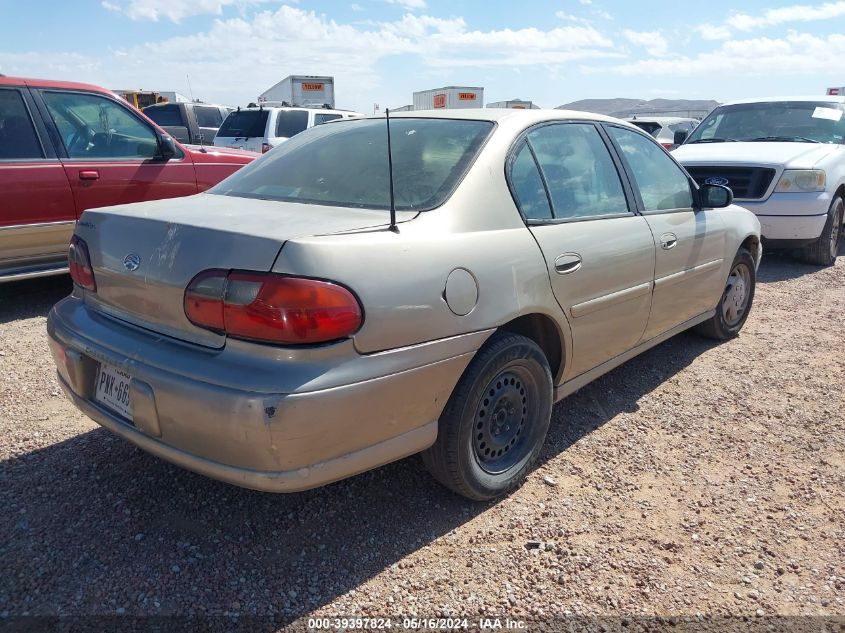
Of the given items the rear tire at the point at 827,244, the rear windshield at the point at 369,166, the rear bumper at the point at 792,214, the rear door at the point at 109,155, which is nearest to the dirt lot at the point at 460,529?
the rear windshield at the point at 369,166

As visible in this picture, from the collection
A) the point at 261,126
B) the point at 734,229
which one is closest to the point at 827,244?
the point at 734,229

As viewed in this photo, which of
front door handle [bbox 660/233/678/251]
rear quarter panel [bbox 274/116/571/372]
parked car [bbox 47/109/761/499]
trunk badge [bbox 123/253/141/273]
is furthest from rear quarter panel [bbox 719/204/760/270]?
trunk badge [bbox 123/253/141/273]

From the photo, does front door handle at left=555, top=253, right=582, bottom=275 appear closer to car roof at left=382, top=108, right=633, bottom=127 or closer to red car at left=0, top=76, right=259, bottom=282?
car roof at left=382, top=108, right=633, bottom=127

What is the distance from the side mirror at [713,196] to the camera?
13.4 ft

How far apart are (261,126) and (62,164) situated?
7.33 metres

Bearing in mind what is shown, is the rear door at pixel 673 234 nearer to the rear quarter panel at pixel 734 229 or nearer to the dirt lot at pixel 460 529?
the rear quarter panel at pixel 734 229

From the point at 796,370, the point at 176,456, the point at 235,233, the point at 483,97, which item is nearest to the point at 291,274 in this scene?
the point at 235,233

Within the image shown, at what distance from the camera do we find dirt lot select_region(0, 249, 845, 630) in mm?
2240

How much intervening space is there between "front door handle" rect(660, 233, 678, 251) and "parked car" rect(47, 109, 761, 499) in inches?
0.9

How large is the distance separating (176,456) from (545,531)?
4.69 feet

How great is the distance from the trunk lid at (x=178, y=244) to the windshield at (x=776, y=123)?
7458 millimetres

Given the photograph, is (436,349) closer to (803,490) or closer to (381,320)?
(381,320)

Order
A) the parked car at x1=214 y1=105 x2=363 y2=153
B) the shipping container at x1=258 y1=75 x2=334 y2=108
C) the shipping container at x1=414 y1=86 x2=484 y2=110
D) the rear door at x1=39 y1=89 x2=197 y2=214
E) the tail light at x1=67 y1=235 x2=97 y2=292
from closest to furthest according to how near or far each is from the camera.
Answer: the tail light at x1=67 y1=235 x2=97 y2=292 < the rear door at x1=39 y1=89 x2=197 y2=214 < the parked car at x1=214 y1=105 x2=363 y2=153 < the shipping container at x1=258 y1=75 x2=334 y2=108 < the shipping container at x1=414 y1=86 x2=484 y2=110

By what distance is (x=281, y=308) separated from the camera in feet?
6.61
